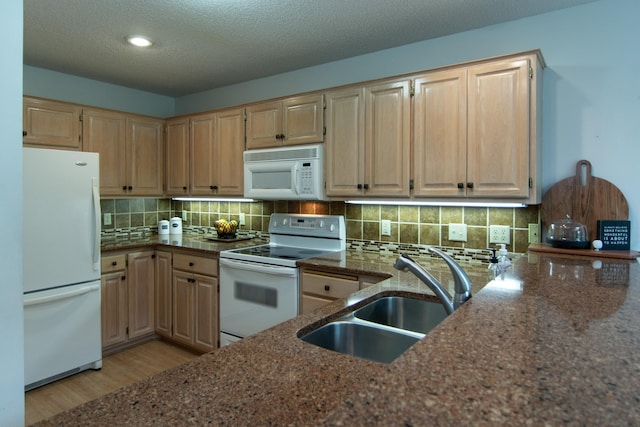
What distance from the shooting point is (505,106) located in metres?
2.16

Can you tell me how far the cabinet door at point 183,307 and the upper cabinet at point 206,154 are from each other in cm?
82

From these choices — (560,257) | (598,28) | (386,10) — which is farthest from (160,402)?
(598,28)

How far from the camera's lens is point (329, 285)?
8.16ft

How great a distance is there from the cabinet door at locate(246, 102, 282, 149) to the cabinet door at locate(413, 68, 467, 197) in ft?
3.85

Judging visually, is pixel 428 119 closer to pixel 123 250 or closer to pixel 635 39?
pixel 635 39

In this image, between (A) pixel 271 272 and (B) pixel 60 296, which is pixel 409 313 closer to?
(A) pixel 271 272

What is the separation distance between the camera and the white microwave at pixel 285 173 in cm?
291

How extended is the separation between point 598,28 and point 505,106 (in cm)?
74

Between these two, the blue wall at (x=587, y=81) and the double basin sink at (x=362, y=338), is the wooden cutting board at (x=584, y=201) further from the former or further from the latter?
the double basin sink at (x=362, y=338)

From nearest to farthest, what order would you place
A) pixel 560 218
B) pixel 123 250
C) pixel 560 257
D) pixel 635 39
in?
pixel 560 257 < pixel 635 39 < pixel 560 218 < pixel 123 250

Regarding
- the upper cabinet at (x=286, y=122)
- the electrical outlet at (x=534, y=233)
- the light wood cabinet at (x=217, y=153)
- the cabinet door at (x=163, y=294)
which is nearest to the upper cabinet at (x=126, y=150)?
the light wood cabinet at (x=217, y=153)

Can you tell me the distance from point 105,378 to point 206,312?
85cm

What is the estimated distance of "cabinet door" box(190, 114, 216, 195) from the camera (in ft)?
11.9

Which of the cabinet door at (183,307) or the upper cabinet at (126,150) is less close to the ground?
the upper cabinet at (126,150)
